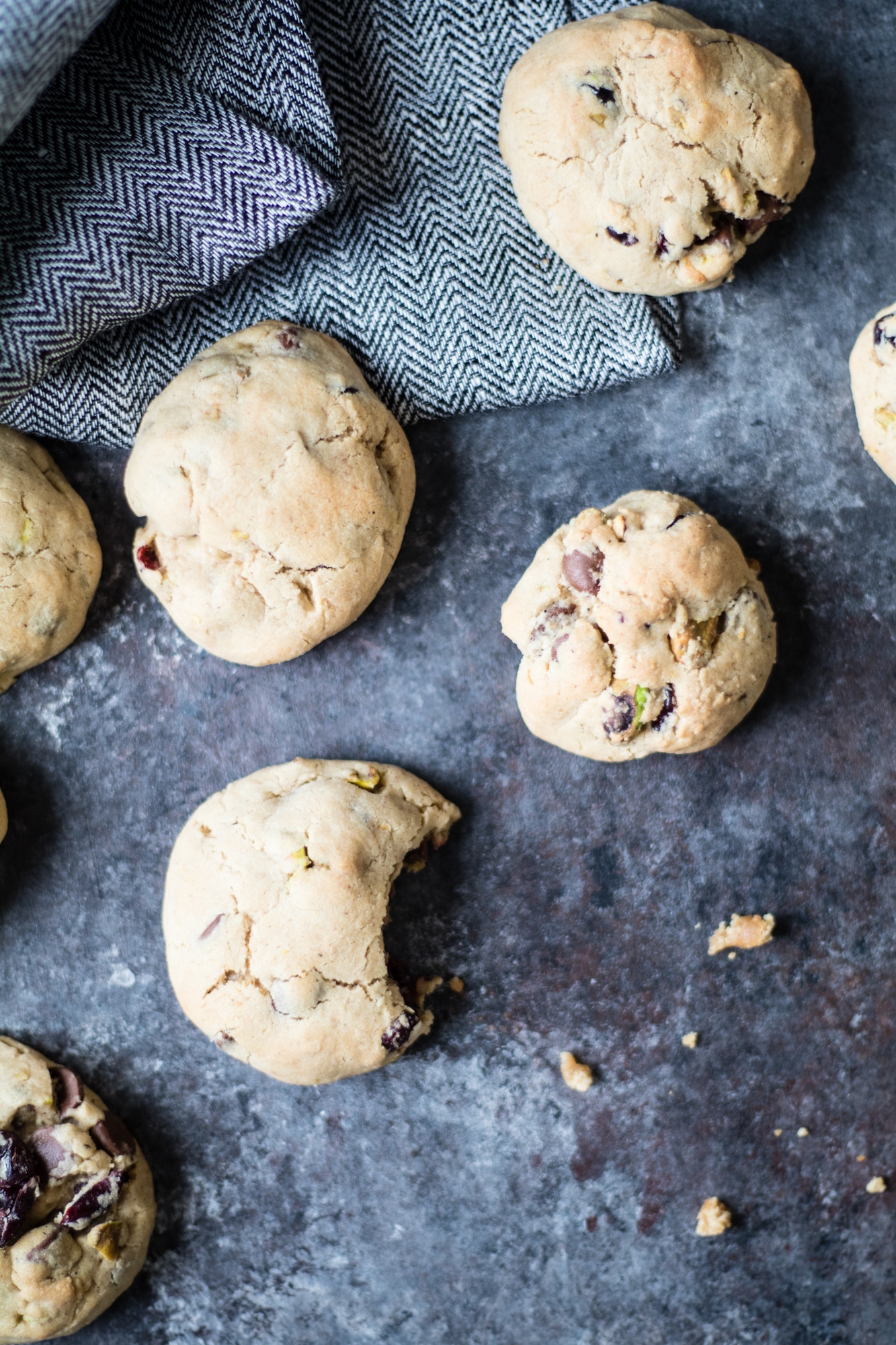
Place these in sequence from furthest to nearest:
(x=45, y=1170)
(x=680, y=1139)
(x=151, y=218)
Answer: (x=680, y=1139), (x=45, y=1170), (x=151, y=218)

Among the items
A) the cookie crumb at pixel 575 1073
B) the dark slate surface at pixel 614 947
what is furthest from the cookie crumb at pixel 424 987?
the cookie crumb at pixel 575 1073

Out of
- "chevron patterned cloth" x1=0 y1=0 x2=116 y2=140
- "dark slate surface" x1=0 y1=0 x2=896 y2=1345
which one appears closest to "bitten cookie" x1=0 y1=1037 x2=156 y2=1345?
"dark slate surface" x1=0 y1=0 x2=896 y2=1345

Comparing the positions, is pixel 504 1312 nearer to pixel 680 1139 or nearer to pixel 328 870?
pixel 680 1139

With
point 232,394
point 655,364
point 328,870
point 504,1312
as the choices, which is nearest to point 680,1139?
point 504,1312

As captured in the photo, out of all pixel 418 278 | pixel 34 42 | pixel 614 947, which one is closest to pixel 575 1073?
pixel 614 947

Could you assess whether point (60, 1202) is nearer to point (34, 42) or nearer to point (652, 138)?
point (34, 42)
